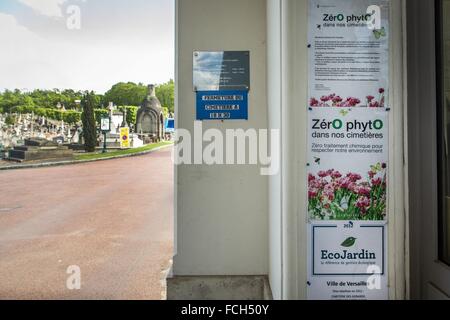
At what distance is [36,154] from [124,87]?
117ft

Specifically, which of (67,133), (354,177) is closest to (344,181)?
(354,177)

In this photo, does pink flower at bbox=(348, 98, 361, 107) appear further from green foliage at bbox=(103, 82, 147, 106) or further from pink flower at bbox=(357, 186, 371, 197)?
green foliage at bbox=(103, 82, 147, 106)

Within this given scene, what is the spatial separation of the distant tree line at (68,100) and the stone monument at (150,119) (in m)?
1.33

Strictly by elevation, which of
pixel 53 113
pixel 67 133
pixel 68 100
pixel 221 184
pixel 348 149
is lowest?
pixel 221 184

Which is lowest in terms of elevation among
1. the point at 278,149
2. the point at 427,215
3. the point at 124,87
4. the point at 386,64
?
the point at 427,215

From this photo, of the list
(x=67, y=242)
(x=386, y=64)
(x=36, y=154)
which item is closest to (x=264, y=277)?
(x=386, y=64)

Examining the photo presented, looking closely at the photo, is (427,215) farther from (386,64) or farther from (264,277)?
(264,277)

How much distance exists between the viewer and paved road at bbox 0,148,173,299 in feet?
15.0

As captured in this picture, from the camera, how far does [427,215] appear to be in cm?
189

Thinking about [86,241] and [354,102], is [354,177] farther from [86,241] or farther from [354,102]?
Answer: [86,241]

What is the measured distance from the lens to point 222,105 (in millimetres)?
2822

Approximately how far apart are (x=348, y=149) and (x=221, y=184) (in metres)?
1.13

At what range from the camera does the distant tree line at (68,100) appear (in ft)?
135

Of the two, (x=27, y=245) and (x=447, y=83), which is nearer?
(x=447, y=83)
